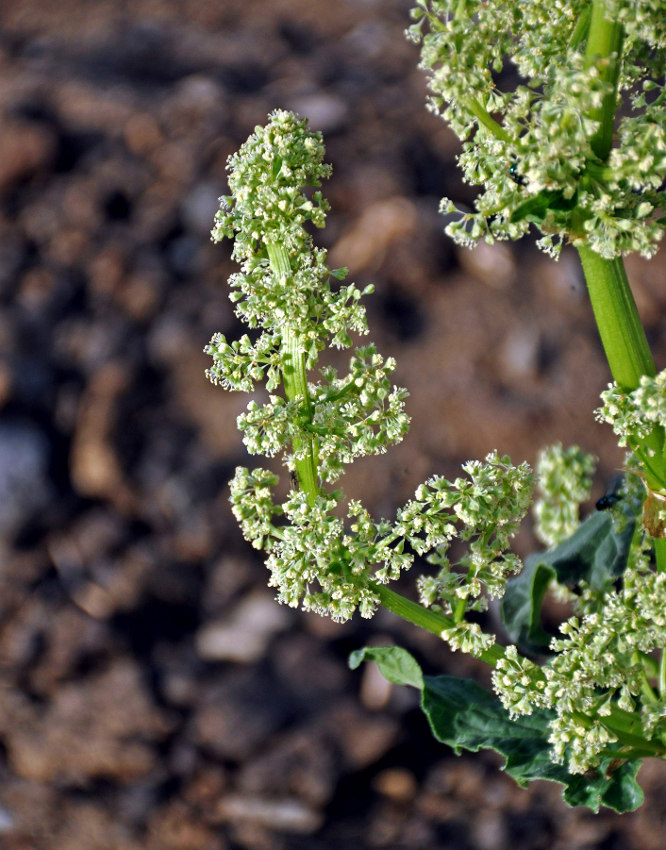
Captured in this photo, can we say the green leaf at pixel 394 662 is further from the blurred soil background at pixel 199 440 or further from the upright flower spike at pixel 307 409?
the blurred soil background at pixel 199 440

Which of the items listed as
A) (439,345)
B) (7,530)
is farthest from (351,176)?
(7,530)

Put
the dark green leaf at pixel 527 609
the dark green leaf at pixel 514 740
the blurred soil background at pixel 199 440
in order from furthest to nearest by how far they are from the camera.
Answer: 1. the blurred soil background at pixel 199 440
2. the dark green leaf at pixel 527 609
3. the dark green leaf at pixel 514 740

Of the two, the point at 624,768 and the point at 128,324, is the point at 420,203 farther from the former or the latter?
the point at 624,768

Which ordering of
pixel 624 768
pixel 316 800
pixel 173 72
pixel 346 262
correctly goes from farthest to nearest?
pixel 173 72 < pixel 346 262 < pixel 316 800 < pixel 624 768

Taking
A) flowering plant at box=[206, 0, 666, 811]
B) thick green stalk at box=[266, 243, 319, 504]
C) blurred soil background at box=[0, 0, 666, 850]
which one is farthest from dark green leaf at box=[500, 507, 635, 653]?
blurred soil background at box=[0, 0, 666, 850]

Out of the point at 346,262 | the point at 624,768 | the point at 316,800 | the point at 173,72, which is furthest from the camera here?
the point at 173,72

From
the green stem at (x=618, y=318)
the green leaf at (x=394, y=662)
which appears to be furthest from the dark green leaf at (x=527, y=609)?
the green stem at (x=618, y=318)
